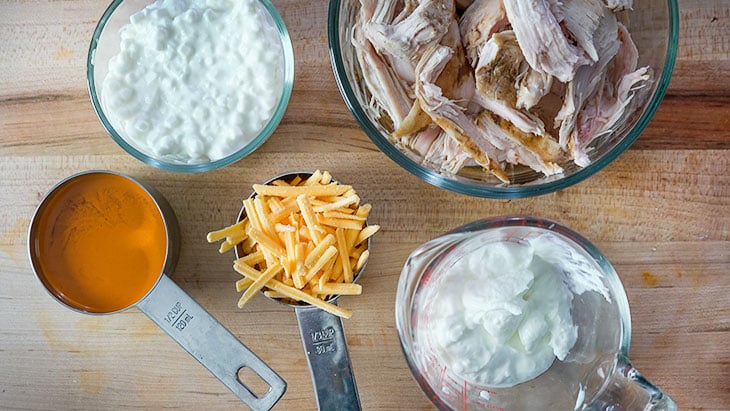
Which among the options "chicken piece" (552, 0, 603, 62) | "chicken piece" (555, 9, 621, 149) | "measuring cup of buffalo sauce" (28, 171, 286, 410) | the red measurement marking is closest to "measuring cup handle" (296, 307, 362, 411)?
"measuring cup of buffalo sauce" (28, 171, 286, 410)

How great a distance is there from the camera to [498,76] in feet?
3.79

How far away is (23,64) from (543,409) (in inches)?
50.9

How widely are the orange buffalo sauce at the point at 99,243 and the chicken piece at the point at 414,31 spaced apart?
586 mm

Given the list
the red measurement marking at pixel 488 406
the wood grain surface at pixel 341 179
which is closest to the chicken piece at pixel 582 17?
the wood grain surface at pixel 341 179

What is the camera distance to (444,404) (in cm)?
123

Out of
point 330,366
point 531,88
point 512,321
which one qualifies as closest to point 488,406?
point 512,321

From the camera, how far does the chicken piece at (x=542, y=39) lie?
1.12 meters

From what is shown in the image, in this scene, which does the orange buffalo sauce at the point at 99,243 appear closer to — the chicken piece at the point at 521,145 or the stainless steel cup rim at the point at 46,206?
the stainless steel cup rim at the point at 46,206

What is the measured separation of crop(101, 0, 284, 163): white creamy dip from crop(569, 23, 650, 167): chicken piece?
23.7 inches

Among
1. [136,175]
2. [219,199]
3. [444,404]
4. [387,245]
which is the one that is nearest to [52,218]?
[136,175]

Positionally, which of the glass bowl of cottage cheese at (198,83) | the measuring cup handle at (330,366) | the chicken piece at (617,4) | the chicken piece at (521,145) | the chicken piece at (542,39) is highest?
the chicken piece at (617,4)

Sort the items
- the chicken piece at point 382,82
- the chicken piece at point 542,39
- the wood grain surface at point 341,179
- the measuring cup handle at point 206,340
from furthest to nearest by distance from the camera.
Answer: the wood grain surface at point 341,179, the measuring cup handle at point 206,340, the chicken piece at point 382,82, the chicken piece at point 542,39

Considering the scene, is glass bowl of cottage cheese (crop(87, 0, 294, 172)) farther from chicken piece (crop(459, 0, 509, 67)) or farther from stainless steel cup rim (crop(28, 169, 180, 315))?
chicken piece (crop(459, 0, 509, 67))

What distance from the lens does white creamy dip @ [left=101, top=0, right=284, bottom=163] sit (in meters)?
1.42
